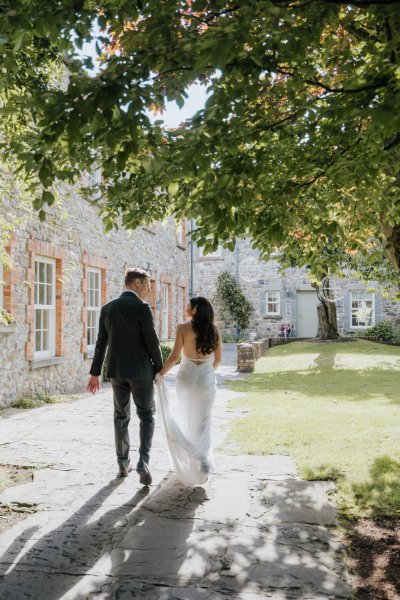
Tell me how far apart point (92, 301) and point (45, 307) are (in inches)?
101

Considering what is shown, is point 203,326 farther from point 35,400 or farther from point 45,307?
point 45,307

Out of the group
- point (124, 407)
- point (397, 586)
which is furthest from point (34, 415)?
point (397, 586)

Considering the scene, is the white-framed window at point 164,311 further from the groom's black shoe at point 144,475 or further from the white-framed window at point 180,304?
the groom's black shoe at point 144,475

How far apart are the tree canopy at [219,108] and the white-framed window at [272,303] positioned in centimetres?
2105

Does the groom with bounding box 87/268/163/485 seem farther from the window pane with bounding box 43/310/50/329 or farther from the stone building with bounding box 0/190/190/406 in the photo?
the window pane with bounding box 43/310/50/329

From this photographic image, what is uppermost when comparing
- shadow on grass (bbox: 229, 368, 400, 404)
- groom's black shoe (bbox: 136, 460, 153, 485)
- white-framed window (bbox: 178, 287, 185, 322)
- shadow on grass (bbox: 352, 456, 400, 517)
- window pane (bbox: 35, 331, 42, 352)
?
white-framed window (bbox: 178, 287, 185, 322)

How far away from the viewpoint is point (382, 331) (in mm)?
24016

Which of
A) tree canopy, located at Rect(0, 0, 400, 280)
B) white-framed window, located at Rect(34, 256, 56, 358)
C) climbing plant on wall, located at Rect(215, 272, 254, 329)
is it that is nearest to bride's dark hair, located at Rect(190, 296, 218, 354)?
tree canopy, located at Rect(0, 0, 400, 280)

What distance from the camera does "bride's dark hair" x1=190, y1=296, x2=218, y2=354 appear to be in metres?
5.06

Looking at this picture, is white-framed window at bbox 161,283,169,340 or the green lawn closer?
the green lawn

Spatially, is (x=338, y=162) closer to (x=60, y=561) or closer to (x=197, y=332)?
(x=197, y=332)

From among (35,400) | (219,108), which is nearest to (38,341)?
(35,400)

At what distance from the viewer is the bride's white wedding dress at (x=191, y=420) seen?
4.72 metres

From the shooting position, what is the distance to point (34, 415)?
7.96 m
